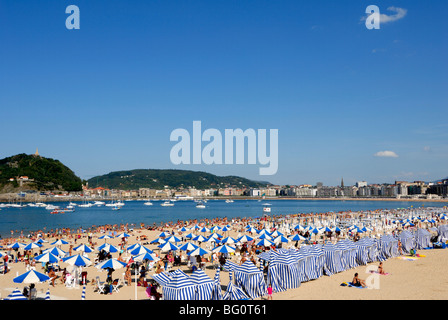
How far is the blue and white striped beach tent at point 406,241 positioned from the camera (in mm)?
20688

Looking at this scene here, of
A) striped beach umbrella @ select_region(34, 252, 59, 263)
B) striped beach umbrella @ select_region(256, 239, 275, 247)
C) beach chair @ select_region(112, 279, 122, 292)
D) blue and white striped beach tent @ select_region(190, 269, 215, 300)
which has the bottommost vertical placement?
beach chair @ select_region(112, 279, 122, 292)

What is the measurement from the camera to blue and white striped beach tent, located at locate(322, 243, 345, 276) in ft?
49.6

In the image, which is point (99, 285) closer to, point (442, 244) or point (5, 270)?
point (5, 270)

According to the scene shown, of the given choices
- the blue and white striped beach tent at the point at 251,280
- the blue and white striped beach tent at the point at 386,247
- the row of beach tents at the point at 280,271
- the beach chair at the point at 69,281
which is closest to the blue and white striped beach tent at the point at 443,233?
the row of beach tents at the point at 280,271

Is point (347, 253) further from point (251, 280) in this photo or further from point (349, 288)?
point (251, 280)

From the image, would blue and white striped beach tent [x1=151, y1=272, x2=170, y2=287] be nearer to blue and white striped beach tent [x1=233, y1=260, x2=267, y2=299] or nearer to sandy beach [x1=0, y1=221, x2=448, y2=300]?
sandy beach [x1=0, y1=221, x2=448, y2=300]

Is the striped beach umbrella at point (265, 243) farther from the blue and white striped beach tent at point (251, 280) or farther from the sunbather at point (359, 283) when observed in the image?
the blue and white striped beach tent at point (251, 280)

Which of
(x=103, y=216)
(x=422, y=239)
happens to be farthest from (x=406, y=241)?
(x=103, y=216)

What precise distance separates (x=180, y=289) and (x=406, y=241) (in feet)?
54.0

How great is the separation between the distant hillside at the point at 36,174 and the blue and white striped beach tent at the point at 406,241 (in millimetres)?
165814

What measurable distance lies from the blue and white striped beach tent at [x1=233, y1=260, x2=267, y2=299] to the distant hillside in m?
168

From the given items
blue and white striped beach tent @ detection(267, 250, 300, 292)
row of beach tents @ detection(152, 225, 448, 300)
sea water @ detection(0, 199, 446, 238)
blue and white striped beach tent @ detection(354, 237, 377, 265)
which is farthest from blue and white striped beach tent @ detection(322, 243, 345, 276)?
sea water @ detection(0, 199, 446, 238)
